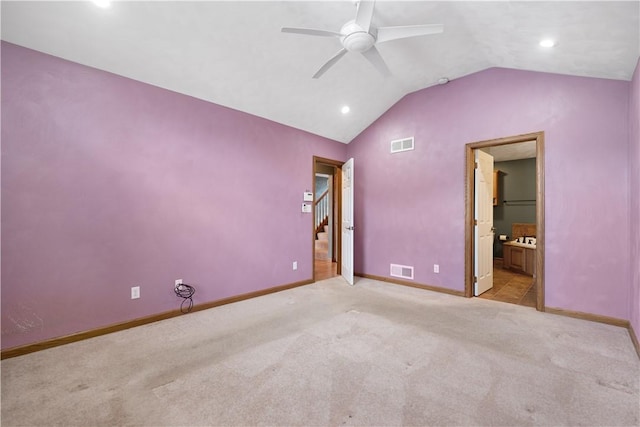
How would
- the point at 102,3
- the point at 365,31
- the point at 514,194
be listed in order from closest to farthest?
the point at 102,3 → the point at 365,31 → the point at 514,194

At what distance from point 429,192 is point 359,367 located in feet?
9.87

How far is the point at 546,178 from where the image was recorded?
334 centimetres

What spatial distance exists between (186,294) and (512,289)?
15.4 feet

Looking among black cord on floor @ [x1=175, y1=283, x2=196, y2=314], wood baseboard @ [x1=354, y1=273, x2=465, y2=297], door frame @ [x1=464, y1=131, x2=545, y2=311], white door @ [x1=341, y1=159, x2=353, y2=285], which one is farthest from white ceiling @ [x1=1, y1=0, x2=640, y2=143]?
wood baseboard @ [x1=354, y1=273, x2=465, y2=297]

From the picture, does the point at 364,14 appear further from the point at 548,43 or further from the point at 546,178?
the point at 546,178

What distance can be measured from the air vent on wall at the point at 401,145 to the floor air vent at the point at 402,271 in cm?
192

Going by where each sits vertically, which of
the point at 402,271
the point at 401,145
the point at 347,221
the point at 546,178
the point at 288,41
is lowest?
the point at 402,271

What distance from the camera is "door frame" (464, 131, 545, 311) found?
11.0 ft

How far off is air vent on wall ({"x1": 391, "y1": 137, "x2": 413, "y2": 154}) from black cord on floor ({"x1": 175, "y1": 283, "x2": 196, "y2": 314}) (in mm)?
3672

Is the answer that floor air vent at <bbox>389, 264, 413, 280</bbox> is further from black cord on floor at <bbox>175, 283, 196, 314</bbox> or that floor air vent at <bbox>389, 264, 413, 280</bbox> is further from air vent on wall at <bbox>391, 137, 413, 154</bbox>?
black cord on floor at <bbox>175, 283, 196, 314</bbox>

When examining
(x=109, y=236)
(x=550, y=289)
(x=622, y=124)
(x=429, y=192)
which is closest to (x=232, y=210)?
(x=109, y=236)

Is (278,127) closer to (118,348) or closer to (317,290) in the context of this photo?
(317,290)

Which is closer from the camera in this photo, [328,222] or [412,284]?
[412,284]

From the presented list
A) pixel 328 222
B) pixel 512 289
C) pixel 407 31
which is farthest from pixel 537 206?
pixel 328 222
